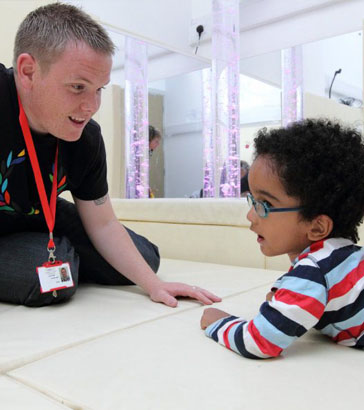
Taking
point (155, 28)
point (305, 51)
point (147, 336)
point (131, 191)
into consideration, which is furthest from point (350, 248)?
point (155, 28)

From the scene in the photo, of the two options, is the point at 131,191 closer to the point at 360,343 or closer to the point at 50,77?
the point at 50,77

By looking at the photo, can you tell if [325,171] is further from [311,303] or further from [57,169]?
[57,169]

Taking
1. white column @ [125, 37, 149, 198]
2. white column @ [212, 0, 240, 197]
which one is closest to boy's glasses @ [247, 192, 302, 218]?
white column @ [212, 0, 240, 197]

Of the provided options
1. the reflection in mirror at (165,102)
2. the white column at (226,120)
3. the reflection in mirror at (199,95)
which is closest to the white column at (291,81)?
the reflection in mirror at (199,95)

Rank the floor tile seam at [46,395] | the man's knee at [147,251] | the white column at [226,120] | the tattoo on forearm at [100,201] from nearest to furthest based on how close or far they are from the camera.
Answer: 1. the floor tile seam at [46,395]
2. the tattoo on forearm at [100,201]
3. the man's knee at [147,251]
4. the white column at [226,120]

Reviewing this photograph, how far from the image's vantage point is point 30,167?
3.37 ft

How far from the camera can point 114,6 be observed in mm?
4457

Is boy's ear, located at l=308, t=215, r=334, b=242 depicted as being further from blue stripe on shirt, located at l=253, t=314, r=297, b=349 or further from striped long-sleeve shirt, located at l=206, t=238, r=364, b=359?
blue stripe on shirt, located at l=253, t=314, r=297, b=349

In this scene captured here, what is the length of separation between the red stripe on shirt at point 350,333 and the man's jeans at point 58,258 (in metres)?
0.63

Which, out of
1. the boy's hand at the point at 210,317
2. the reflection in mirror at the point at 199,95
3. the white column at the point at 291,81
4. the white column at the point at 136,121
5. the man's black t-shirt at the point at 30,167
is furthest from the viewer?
the reflection in mirror at the point at 199,95

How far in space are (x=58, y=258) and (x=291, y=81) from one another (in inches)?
156

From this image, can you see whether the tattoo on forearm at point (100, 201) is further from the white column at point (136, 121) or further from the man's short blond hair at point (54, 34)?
the white column at point (136, 121)

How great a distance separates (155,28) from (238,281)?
4.31 meters

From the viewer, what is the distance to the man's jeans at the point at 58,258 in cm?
101
